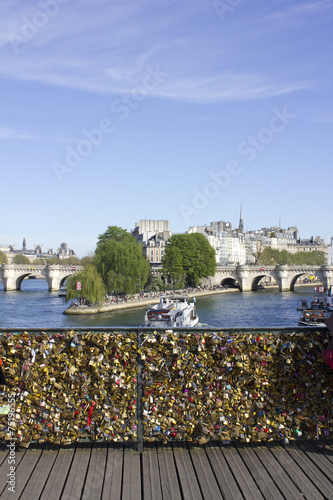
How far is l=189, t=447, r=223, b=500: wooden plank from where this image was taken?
3930 millimetres

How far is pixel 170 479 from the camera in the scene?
13.6 ft

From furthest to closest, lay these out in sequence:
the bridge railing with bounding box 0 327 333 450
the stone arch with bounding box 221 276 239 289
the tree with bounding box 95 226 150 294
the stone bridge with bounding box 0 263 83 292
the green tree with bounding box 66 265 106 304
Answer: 1. the stone arch with bounding box 221 276 239 289
2. the stone bridge with bounding box 0 263 83 292
3. the tree with bounding box 95 226 150 294
4. the green tree with bounding box 66 265 106 304
5. the bridge railing with bounding box 0 327 333 450

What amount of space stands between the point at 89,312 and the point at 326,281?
118ft

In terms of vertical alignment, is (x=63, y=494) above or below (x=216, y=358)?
below

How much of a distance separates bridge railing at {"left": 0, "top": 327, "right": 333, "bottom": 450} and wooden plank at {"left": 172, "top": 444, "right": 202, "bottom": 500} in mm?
137

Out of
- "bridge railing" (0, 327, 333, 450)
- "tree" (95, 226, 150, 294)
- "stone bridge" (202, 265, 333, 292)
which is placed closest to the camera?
"bridge railing" (0, 327, 333, 450)

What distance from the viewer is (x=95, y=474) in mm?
4234

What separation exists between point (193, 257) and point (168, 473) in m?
59.4

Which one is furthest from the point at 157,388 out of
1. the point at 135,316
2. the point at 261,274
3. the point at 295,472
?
the point at 261,274

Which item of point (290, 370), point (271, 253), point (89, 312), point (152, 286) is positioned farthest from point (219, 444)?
point (271, 253)

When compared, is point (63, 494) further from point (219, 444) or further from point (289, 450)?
point (289, 450)

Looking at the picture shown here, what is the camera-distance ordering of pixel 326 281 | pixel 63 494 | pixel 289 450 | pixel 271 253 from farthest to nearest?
pixel 271 253, pixel 326 281, pixel 289 450, pixel 63 494

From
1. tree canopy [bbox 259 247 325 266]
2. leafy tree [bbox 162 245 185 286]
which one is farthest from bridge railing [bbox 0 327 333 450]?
tree canopy [bbox 259 247 325 266]

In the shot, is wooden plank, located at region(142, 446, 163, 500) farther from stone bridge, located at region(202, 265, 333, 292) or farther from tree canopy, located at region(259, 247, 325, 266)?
tree canopy, located at region(259, 247, 325, 266)
